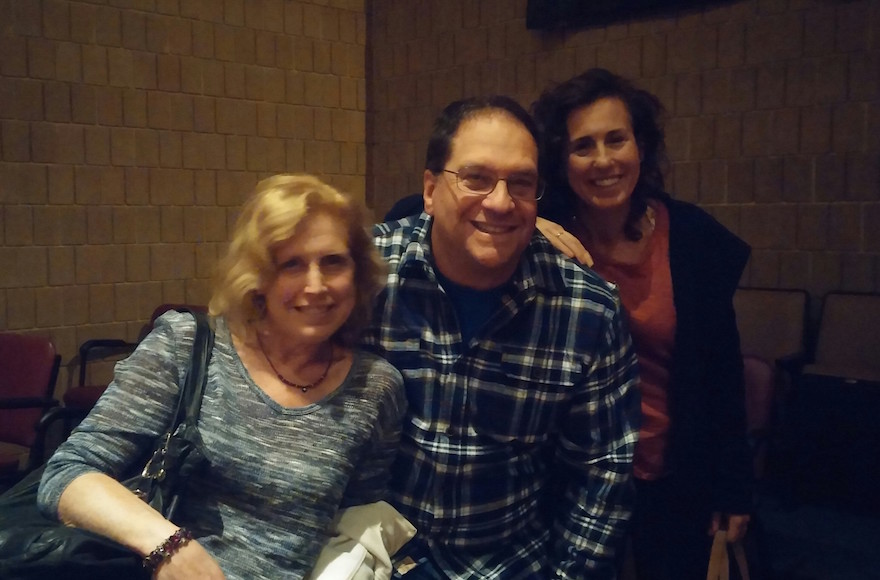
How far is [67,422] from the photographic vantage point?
12.2ft

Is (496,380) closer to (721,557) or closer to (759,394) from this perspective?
(721,557)

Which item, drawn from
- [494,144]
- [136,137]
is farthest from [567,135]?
[136,137]

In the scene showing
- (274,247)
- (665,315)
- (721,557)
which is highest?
(274,247)

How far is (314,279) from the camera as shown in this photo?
155cm

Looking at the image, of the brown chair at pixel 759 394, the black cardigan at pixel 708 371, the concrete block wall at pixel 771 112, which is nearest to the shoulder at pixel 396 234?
Answer: the black cardigan at pixel 708 371

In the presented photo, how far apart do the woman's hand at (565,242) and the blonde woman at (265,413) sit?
1.34ft

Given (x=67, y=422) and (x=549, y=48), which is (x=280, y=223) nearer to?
(x=67, y=422)

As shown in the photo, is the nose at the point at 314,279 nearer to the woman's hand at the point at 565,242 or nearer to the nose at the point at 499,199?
the nose at the point at 499,199

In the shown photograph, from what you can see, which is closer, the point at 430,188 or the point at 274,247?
the point at 274,247

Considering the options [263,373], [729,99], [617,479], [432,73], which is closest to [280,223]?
[263,373]

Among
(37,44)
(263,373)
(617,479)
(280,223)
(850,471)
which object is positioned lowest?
(850,471)

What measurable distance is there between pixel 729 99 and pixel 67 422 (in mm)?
3527

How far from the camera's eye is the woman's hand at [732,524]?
191 cm

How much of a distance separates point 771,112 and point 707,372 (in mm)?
2548
